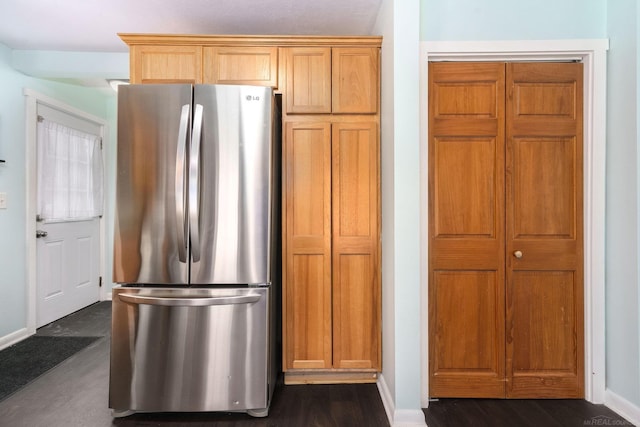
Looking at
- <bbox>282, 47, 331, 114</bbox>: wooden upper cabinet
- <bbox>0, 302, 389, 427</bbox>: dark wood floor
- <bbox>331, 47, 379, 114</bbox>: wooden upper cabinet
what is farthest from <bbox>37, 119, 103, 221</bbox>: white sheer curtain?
<bbox>331, 47, 379, 114</bbox>: wooden upper cabinet

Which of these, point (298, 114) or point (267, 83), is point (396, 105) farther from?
point (267, 83)

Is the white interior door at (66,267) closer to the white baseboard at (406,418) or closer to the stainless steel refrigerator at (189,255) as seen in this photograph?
the stainless steel refrigerator at (189,255)

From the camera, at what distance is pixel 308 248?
2.19 m

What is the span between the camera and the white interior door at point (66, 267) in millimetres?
3225

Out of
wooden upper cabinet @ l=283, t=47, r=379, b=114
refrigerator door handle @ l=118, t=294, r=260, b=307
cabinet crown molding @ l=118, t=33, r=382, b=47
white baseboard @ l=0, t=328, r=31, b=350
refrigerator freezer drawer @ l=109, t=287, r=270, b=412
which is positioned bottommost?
white baseboard @ l=0, t=328, r=31, b=350

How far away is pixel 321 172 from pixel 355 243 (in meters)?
0.50

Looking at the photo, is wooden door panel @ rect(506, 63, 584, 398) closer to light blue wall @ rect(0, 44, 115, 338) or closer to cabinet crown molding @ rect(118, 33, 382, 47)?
cabinet crown molding @ rect(118, 33, 382, 47)

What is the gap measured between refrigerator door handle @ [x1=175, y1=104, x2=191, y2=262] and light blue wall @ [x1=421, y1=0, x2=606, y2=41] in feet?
4.87

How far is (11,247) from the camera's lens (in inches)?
113

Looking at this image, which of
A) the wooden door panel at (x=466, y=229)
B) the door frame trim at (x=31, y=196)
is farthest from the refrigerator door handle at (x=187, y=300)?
the door frame trim at (x=31, y=196)

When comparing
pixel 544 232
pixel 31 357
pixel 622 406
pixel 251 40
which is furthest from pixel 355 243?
pixel 31 357

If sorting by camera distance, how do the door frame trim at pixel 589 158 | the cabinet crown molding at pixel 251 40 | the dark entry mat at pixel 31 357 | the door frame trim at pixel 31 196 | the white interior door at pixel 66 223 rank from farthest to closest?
1. the white interior door at pixel 66 223
2. the door frame trim at pixel 31 196
3. the dark entry mat at pixel 31 357
4. the cabinet crown molding at pixel 251 40
5. the door frame trim at pixel 589 158

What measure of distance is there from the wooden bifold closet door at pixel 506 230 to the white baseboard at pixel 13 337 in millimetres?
3271

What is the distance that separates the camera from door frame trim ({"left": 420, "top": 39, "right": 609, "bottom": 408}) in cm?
201
